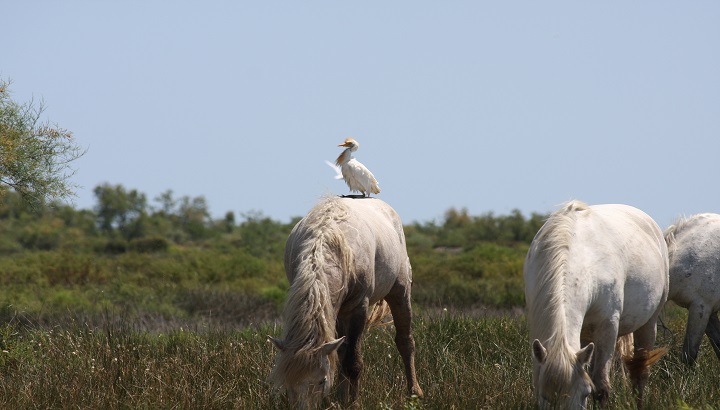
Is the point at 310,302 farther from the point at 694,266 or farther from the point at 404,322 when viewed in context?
the point at 694,266

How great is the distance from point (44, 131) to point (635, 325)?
6698 mm

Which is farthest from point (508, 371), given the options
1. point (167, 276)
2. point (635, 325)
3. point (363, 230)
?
point (167, 276)

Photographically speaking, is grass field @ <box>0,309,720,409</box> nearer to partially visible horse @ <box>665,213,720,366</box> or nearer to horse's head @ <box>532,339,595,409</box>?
partially visible horse @ <box>665,213,720,366</box>

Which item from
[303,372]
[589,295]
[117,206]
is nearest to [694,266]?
[589,295]

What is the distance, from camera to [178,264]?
73.9 ft

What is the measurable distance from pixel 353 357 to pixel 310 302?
3.15 ft

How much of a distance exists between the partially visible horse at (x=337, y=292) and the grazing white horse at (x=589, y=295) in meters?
1.19

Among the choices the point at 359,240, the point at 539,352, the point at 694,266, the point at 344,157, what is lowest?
the point at 694,266

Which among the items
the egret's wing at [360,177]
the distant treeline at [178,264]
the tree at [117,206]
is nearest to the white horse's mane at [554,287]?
the egret's wing at [360,177]

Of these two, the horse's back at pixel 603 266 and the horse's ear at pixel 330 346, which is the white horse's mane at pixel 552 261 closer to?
the horse's back at pixel 603 266

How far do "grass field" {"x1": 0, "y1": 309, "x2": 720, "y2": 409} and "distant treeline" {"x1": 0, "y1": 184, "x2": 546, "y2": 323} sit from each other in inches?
117

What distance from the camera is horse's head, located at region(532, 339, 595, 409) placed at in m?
5.17

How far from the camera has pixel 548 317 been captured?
18.1 ft

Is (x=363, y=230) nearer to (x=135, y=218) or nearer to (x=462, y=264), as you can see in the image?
(x=462, y=264)
